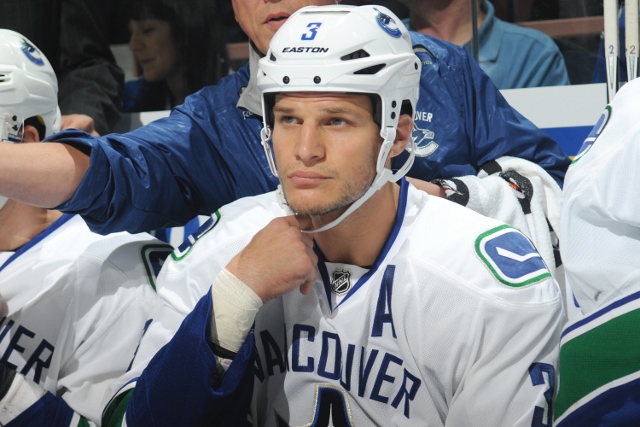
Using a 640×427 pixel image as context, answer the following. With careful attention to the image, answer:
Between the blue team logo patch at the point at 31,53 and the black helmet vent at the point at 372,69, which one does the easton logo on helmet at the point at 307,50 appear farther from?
the blue team logo patch at the point at 31,53

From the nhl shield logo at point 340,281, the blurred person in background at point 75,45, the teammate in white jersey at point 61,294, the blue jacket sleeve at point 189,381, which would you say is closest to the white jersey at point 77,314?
the teammate in white jersey at point 61,294

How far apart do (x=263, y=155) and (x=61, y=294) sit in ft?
1.72

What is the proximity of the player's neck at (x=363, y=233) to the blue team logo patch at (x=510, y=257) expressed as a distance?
0.56 feet

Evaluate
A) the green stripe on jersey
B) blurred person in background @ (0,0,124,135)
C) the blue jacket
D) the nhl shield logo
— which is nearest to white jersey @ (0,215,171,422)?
the blue jacket

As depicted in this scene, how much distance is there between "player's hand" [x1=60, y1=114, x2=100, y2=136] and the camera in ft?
7.79

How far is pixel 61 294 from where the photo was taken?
1.93 m

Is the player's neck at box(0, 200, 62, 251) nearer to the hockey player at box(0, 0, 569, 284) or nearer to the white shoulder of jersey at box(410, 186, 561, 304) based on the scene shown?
the hockey player at box(0, 0, 569, 284)

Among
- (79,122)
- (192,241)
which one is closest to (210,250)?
(192,241)

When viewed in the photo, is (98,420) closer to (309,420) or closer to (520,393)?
(309,420)

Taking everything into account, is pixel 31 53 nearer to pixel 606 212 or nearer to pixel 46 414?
pixel 46 414

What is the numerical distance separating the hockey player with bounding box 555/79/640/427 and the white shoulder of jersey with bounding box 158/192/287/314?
57cm

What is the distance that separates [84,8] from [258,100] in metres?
0.88

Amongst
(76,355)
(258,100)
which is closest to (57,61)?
(258,100)

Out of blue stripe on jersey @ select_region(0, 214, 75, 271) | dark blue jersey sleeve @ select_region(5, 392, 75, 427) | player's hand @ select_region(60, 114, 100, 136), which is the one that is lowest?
dark blue jersey sleeve @ select_region(5, 392, 75, 427)
